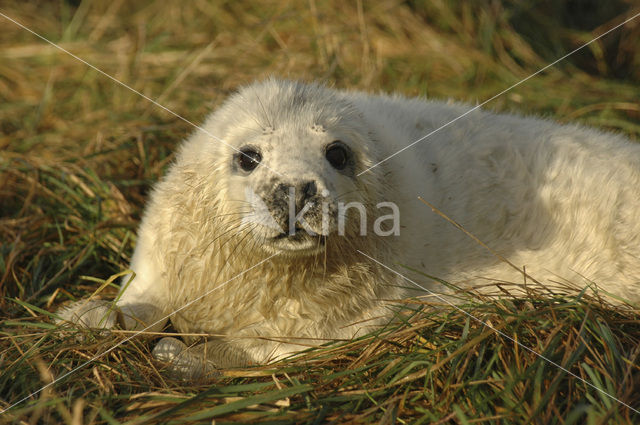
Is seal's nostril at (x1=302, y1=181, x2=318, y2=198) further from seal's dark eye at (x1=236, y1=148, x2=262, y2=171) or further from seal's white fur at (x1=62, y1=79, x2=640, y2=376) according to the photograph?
→ seal's dark eye at (x1=236, y1=148, x2=262, y2=171)

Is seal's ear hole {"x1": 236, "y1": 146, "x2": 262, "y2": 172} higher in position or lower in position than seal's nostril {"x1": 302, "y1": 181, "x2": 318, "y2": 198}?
higher

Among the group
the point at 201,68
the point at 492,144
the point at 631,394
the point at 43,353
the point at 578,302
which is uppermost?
the point at 201,68

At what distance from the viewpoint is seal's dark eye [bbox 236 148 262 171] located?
8.06 ft

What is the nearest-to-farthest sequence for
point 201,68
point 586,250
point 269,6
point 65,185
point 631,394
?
1. point 631,394
2. point 586,250
3. point 65,185
4. point 201,68
5. point 269,6

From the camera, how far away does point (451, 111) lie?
11.3 feet

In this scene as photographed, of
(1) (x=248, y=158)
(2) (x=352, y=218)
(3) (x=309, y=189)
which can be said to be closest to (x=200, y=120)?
(1) (x=248, y=158)

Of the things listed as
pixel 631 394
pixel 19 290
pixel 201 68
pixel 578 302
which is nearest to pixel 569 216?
pixel 578 302

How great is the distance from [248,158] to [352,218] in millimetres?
473

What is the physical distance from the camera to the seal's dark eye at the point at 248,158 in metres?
2.46

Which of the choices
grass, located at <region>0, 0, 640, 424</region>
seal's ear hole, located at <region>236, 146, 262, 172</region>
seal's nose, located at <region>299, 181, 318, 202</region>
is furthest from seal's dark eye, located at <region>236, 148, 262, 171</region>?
grass, located at <region>0, 0, 640, 424</region>

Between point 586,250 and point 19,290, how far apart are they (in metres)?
2.79

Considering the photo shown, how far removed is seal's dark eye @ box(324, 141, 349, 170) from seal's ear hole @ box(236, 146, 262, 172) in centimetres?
28

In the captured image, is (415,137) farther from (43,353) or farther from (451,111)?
(43,353)

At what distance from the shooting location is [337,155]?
2.55 m
